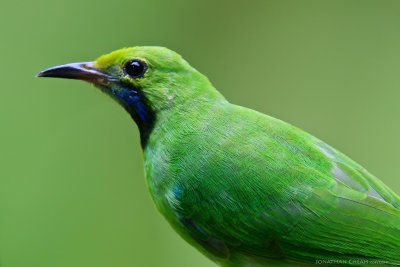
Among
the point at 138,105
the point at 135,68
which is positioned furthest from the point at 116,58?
the point at 138,105

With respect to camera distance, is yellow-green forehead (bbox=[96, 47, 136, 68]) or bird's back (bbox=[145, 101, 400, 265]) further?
yellow-green forehead (bbox=[96, 47, 136, 68])

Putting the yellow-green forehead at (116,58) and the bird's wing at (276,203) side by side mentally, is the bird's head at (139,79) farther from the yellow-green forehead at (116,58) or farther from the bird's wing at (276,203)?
the bird's wing at (276,203)

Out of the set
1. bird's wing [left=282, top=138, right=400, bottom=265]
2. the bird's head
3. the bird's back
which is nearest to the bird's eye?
the bird's head

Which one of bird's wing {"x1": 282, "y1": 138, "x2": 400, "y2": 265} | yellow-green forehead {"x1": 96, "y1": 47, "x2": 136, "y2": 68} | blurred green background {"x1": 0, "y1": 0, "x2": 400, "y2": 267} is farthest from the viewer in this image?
blurred green background {"x1": 0, "y1": 0, "x2": 400, "y2": 267}

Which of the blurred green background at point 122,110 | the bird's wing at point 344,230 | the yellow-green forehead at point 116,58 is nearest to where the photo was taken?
the bird's wing at point 344,230

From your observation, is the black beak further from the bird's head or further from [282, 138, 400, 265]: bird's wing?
→ [282, 138, 400, 265]: bird's wing

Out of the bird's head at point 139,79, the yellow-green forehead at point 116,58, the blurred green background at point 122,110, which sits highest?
the yellow-green forehead at point 116,58

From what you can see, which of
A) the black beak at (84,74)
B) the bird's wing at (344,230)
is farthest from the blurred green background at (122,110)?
the bird's wing at (344,230)

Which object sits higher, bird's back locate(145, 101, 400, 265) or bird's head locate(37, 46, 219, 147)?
bird's head locate(37, 46, 219, 147)
